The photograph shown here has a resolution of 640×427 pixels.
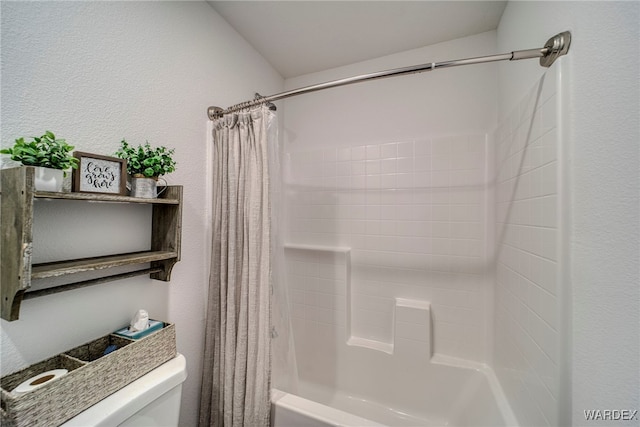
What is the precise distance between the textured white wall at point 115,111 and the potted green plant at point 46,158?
5.4 inches

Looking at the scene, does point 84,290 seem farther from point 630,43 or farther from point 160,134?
point 630,43

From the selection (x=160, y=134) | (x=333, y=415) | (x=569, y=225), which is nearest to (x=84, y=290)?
(x=160, y=134)

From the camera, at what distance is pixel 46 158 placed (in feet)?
1.94

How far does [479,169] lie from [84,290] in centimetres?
191

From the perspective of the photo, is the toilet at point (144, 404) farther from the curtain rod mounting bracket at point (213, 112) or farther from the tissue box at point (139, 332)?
the curtain rod mounting bracket at point (213, 112)

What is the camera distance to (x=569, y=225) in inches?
28.2

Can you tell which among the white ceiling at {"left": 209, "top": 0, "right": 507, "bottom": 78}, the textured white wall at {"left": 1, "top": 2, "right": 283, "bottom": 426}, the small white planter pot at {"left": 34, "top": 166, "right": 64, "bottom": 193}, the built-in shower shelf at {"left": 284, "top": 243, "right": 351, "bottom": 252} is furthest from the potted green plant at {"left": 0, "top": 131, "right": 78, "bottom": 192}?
the built-in shower shelf at {"left": 284, "top": 243, "right": 351, "bottom": 252}

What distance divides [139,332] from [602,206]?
145 centimetres

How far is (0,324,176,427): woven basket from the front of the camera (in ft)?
1.78

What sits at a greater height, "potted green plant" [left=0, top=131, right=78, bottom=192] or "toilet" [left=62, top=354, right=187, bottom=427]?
"potted green plant" [left=0, top=131, right=78, bottom=192]

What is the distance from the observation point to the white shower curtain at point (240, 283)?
1022 millimetres

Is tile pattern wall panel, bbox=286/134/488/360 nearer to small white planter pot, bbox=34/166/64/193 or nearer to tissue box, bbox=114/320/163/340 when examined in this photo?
tissue box, bbox=114/320/163/340

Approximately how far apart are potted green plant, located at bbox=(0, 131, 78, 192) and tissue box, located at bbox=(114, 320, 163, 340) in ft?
1.70

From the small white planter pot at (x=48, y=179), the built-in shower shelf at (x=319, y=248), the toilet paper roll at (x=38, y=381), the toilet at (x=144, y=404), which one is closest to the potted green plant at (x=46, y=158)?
the small white planter pot at (x=48, y=179)
